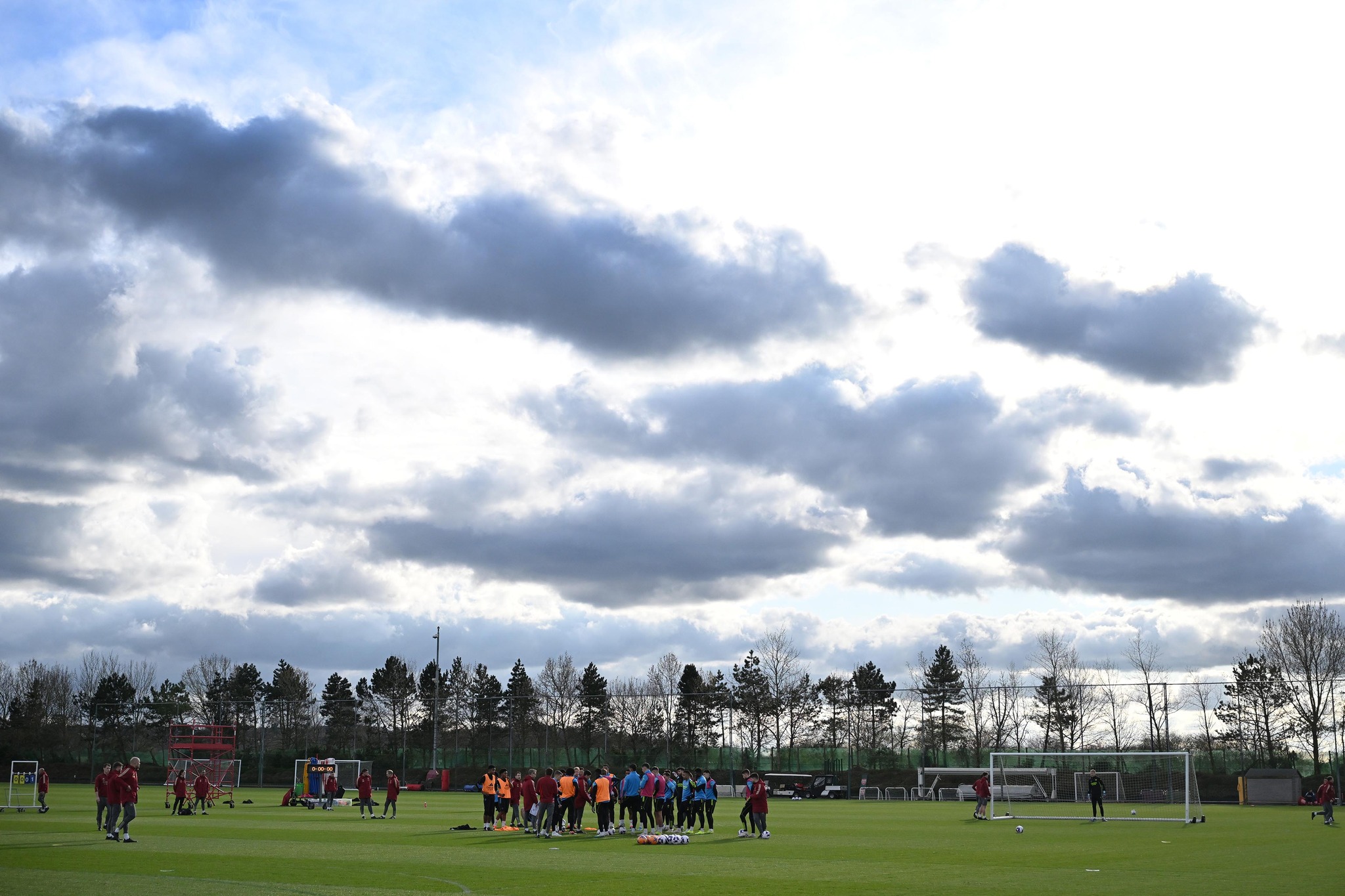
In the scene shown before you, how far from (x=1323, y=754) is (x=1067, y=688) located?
58.1 ft

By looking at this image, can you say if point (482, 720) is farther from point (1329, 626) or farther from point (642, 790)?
point (642, 790)

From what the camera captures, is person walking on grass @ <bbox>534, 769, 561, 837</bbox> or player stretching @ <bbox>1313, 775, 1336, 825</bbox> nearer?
person walking on grass @ <bbox>534, 769, 561, 837</bbox>

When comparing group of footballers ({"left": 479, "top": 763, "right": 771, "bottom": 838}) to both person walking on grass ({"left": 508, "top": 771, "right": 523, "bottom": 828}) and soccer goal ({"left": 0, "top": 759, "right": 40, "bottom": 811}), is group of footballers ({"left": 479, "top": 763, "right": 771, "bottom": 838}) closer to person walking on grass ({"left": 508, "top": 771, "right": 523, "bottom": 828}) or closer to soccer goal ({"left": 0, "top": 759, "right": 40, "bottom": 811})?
person walking on grass ({"left": 508, "top": 771, "right": 523, "bottom": 828})

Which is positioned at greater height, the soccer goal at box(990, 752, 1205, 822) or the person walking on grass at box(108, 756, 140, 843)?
the person walking on grass at box(108, 756, 140, 843)

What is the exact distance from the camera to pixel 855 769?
79438mm

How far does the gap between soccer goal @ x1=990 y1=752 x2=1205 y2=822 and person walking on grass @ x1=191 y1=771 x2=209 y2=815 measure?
97.5 ft

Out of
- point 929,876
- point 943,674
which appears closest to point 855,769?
point 943,674

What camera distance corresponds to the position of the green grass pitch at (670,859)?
711 inches

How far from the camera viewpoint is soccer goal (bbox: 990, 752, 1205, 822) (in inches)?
1806

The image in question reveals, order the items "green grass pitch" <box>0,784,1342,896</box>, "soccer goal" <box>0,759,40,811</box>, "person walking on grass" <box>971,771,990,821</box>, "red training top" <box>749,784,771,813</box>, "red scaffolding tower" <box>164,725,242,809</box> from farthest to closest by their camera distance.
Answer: "red scaffolding tower" <box>164,725,242,809</box> → "person walking on grass" <box>971,771,990,821</box> → "soccer goal" <box>0,759,40,811</box> → "red training top" <box>749,784,771,813</box> → "green grass pitch" <box>0,784,1342,896</box>

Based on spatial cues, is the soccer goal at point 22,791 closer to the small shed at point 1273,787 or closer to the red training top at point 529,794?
the red training top at point 529,794

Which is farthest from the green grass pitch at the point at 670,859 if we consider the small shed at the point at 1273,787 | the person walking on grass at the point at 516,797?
the small shed at the point at 1273,787

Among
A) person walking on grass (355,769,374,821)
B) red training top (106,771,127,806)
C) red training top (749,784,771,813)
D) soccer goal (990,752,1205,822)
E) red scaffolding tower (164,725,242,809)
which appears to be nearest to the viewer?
red training top (106,771,127,806)

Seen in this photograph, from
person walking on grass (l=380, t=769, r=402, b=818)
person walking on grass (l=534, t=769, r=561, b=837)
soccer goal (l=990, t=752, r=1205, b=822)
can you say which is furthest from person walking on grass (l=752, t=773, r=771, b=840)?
person walking on grass (l=380, t=769, r=402, b=818)
